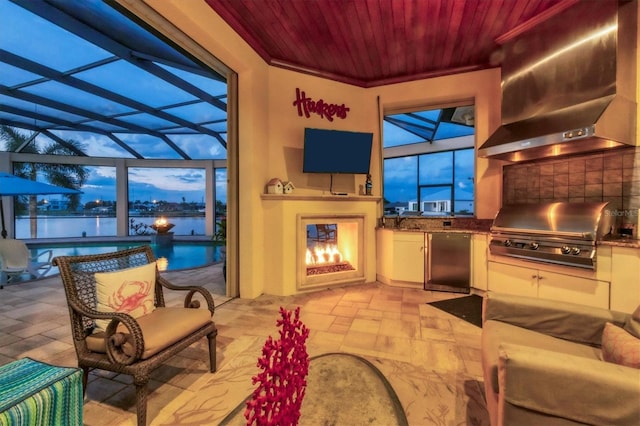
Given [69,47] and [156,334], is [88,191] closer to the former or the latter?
[69,47]

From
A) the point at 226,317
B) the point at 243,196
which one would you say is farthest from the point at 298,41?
the point at 226,317

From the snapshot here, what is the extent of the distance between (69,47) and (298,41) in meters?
3.38

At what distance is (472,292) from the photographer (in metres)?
3.53

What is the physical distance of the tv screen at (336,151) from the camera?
3.64 meters

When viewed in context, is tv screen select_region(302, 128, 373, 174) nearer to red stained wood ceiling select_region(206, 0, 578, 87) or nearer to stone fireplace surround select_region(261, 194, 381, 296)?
stone fireplace surround select_region(261, 194, 381, 296)

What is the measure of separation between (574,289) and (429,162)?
6.64 metres

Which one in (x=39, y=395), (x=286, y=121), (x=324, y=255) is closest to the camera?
(x=39, y=395)

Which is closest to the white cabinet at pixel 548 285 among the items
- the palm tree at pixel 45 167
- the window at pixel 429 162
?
the window at pixel 429 162

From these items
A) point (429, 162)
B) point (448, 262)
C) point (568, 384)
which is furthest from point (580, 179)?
point (429, 162)

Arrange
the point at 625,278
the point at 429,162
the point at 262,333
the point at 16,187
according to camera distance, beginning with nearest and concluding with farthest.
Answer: the point at 625,278
the point at 262,333
the point at 16,187
the point at 429,162

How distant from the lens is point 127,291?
5.57ft

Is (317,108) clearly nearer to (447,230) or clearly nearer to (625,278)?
(447,230)

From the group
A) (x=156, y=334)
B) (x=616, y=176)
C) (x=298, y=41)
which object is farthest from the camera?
(x=298, y=41)

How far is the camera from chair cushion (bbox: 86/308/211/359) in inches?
57.3
